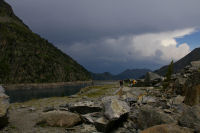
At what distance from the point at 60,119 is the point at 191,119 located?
12.0m

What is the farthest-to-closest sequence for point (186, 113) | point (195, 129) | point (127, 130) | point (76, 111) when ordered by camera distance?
point (76, 111) < point (127, 130) < point (186, 113) < point (195, 129)

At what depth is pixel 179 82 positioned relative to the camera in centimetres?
2620

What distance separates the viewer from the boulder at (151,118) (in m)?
12.6

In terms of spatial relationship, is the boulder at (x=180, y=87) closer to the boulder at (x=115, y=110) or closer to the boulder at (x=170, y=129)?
Answer: the boulder at (x=115, y=110)

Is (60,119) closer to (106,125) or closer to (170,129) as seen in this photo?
(106,125)

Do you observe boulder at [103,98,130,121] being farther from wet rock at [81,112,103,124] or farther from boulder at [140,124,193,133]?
boulder at [140,124,193,133]

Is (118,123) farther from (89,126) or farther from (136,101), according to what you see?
(136,101)

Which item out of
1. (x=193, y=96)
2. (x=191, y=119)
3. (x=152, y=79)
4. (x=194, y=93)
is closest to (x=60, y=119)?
(x=191, y=119)

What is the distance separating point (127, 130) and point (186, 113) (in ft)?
19.1

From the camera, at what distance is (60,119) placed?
1706 centimetres

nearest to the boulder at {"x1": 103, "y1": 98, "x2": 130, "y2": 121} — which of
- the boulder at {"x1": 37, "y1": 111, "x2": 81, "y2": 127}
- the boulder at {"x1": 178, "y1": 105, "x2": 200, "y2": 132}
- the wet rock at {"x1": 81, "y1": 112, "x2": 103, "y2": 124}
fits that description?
the wet rock at {"x1": 81, "y1": 112, "x2": 103, "y2": 124}

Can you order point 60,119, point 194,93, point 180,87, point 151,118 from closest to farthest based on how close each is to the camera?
point 151,118, point 194,93, point 60,119, point 180,87

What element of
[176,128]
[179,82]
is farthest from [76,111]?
[179,82]

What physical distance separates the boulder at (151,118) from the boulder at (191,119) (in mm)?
1858
